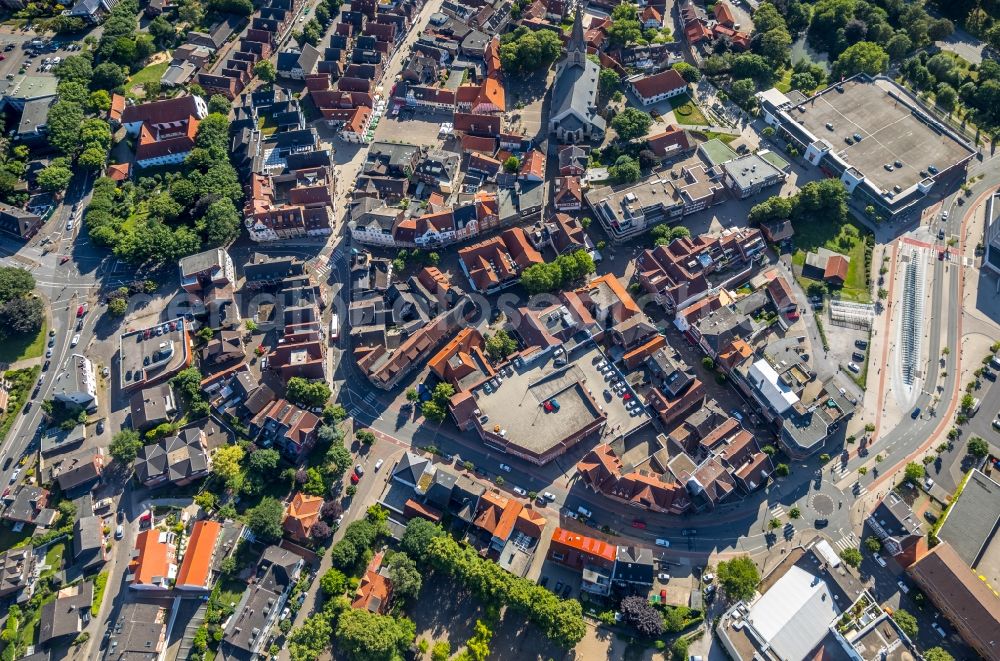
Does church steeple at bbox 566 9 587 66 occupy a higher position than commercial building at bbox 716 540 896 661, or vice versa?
church steeple at bbox 566 9 587 66

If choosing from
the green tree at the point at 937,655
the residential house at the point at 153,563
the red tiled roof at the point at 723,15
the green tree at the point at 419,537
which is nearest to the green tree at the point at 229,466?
the residential house at the point at 153,563

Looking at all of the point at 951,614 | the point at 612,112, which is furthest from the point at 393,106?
the point at 951,614

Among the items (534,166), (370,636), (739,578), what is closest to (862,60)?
(534,166)

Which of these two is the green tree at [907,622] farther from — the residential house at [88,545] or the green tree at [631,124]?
the residential house at [88,545]

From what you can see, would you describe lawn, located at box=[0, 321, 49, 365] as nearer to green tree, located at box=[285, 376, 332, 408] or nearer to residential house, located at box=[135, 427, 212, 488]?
residential house, located at box=[135, 427, 212, 488]

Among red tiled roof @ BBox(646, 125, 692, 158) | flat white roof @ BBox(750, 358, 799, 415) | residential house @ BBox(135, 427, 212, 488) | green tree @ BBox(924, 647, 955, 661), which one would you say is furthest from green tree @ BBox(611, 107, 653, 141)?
green tree @ BBox(924, 647, 955, 661)

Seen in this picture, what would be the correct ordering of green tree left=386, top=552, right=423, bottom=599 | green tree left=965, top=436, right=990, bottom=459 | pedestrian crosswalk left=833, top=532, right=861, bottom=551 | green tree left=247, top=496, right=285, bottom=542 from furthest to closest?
1. green tree left=965, top=436, right=990, bottom=459
2. pedestrian crosswalk left=833, top=532, right=861, bottom=551
3. green tree left=247, top=496, right=285, bottom=542
4. green tree left=386, top=552, right=423, bottom=599
